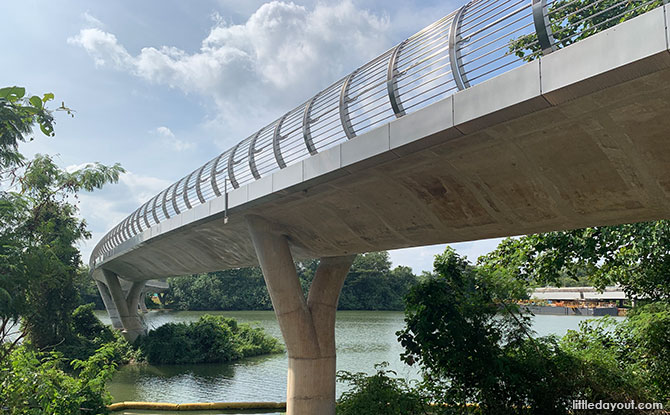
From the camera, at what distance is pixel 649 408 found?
9.34 meters

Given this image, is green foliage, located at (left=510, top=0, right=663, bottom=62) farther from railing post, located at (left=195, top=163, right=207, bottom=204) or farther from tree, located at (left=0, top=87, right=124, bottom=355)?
railing post, located at (left=195, top=163, right=207, bottom=204)

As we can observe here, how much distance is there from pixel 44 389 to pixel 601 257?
1195 cm

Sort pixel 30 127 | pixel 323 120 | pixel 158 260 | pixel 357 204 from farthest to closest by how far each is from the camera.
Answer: pixel 158 260
pixel 357 204
pixel 323 120
pixel 30 127

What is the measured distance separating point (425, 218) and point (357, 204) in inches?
52.6

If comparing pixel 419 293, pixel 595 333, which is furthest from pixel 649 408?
pixel 419 293

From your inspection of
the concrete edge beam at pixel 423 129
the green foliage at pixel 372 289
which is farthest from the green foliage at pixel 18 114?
the green foliage at pixel 372 289

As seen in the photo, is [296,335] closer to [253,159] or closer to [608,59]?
[253,159]

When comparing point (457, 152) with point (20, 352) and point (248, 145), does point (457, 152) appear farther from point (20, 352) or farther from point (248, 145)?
point (20, 352)

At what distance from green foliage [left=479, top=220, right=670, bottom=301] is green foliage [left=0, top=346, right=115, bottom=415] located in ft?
29.9

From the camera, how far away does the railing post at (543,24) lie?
5.24 meters

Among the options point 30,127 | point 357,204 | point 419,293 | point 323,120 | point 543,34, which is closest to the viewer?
point 543,34

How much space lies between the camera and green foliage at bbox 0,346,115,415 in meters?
8.38

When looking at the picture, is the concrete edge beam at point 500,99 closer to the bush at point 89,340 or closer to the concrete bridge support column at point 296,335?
the concrete bridge support column at point 296,335

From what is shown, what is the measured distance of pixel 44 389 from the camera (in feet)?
29.4
